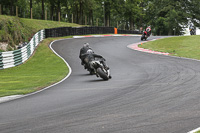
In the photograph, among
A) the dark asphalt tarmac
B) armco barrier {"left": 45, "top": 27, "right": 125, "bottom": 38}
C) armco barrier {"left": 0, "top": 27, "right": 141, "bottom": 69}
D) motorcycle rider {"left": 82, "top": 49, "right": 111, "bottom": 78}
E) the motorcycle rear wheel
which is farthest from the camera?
armco barrier {"left": 45, "top": 27, "right": 125, "bottom": 38}

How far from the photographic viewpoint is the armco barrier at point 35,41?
19750 millimetres

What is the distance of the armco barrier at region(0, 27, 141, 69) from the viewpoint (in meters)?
19.8

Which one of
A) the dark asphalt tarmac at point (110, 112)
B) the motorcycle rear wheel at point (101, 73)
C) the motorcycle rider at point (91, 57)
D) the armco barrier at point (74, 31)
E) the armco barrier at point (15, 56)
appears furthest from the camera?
the armco barrier at point (74, 31)

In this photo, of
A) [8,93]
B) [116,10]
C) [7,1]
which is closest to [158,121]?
[8,93]

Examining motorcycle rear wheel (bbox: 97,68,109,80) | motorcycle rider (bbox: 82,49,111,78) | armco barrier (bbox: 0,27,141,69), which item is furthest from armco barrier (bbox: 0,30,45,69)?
motorcycle rear wheel (bbox: 97,68,109,80)

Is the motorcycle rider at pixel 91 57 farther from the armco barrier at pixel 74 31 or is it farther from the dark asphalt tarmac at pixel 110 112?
the armco barrier at pixel 74 31

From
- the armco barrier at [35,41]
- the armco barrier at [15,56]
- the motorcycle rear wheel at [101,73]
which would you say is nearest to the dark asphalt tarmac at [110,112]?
the motorcycle rear wheel at [101,73]

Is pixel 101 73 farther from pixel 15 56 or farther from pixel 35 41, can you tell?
pixel 35 41

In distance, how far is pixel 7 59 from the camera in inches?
781

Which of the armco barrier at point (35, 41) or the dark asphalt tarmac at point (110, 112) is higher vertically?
the armco barrier at point (35, 41)

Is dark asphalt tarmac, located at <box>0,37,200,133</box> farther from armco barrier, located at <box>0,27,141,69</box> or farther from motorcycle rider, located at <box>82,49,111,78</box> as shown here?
armco barrier, located at <box>0,27,141,69</box>

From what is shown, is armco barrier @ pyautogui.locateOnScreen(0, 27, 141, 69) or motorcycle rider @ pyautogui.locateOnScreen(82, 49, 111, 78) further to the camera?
armco barrier @ pyautogui.locateOnScreen(0, 27, 141, 69)

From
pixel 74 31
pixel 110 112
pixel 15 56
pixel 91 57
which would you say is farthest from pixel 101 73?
pixel 74 31

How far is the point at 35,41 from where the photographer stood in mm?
28984
